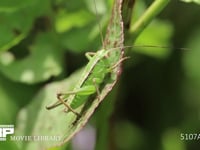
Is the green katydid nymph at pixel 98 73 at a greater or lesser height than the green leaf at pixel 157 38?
lesser

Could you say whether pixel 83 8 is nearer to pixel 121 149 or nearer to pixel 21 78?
pixel 21 78

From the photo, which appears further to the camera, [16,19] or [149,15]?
[16,19]

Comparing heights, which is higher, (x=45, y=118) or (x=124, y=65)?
(x=124, y=65)

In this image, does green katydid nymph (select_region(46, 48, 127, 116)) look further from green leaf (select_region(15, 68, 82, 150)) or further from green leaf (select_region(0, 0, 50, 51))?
green leaf (select_region(0, 0, 50, 51))

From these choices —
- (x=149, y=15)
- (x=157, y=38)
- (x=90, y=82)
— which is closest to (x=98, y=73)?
(x=90, y=82)

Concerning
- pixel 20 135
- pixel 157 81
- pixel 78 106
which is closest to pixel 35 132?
pixel 20 135

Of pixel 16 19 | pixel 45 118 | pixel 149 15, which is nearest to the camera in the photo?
pixel 149 15

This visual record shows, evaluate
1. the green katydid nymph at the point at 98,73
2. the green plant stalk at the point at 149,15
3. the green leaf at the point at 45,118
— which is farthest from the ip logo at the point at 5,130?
the green plant stalk at the point at 149,15

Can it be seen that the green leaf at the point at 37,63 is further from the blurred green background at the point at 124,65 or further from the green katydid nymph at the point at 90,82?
the green katydid nymph at the point at 90,82

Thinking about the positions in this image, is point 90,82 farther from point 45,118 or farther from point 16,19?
point 16,19
